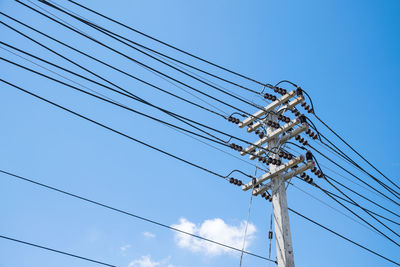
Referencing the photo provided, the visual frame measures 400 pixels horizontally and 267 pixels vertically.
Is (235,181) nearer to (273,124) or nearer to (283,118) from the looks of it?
(273,124)

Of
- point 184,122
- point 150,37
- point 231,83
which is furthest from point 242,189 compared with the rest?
point 150,37

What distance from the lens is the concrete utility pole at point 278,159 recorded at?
8.59 m

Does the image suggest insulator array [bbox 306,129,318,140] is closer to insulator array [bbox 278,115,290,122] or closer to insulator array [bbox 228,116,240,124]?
insulator array [bbox 278,115,290,122]

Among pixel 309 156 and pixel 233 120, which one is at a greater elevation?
pixel 233 120

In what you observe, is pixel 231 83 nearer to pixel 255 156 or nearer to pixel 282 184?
pixel 255 156

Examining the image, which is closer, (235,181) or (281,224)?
(281,224)

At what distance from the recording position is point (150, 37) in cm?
988

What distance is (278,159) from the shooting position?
32.3ft

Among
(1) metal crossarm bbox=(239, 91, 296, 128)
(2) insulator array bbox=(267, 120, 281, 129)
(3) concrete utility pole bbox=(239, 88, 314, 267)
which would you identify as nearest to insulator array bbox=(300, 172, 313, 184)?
(3) concrete utility pole bbox=(239, 88, 314, 267)

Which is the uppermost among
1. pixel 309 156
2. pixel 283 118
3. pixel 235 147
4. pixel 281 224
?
pixel 283 118

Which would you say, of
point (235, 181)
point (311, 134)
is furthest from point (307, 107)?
point (235, 181)

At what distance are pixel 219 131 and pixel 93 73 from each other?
348cm

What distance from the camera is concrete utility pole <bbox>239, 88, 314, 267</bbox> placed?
28.2ft

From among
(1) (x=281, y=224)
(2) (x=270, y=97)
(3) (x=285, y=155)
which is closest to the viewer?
(1) (x=281, y=224)
